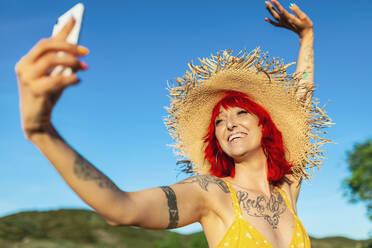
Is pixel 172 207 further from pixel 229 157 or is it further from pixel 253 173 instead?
pixel 229 157

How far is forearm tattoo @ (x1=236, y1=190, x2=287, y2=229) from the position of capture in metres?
3.06

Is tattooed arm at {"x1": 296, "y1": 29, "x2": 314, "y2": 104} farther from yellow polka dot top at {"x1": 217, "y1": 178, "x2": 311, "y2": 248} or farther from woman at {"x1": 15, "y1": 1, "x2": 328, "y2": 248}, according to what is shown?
yellow polka dot top at {"x1": 217, "y1": 178, "x2": 311, "y2": 248}

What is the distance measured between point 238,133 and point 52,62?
88.8 inches

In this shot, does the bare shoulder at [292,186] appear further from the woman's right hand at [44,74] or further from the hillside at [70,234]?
the hillside at [70,234]

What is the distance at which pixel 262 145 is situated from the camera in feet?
11.9

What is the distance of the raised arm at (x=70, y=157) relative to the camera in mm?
1451

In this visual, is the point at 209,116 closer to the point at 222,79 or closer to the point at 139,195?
the point at 222,79

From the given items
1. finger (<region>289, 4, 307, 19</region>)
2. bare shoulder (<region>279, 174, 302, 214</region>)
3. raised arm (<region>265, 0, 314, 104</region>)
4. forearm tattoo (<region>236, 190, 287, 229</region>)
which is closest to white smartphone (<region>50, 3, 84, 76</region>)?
forearm tattoo (<region>236, 190, 287, 229</region>)

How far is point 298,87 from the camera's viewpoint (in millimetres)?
3930

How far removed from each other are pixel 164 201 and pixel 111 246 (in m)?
40.5

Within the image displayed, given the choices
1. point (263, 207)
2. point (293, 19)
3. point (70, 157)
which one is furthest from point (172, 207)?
point (293, 19)

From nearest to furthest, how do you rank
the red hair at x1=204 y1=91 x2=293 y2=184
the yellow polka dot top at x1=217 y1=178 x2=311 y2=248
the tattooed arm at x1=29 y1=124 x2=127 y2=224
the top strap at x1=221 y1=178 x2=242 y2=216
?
1. the tattooed arm at x1=29 y1=124 x2=127 y2=224
2. the yellow polka dot top at x1=217 y1=178 x2=311 y2=248
3. the top strap at x1=221 y1=178 x2=242 y2=216
4. the red hair at x1=204 y1=91 x2=293 y2=184

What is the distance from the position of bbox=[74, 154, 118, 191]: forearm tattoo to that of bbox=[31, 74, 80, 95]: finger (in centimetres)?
43

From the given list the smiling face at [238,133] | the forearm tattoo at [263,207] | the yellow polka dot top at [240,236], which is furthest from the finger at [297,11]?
the yellow polka dot top at [240,236]
